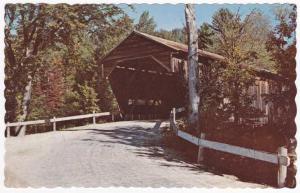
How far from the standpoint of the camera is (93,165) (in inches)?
368

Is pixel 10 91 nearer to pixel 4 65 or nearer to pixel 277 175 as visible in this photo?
pixel 4 65

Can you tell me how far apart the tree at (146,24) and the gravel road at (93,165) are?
9.60ft

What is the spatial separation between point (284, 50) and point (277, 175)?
291 centimetres

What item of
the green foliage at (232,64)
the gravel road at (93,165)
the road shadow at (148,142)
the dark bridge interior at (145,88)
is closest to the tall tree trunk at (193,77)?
the green foliage at (232,64)

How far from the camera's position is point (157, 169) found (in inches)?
359

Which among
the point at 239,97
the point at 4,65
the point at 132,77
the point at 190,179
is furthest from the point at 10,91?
the point at 132,77

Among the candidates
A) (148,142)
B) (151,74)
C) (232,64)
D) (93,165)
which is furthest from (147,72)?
(93,165)

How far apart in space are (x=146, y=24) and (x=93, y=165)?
361 cm

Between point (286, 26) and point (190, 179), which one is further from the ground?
point (286, 26)

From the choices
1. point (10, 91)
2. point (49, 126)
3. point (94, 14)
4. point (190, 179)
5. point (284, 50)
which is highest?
point (94, 14)

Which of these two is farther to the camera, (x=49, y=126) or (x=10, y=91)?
(x=49, y=126)

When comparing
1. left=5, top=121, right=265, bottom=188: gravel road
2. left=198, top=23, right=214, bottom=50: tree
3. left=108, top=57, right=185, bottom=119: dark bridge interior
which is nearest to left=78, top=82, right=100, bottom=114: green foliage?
left=5, top=121, right=265, bottom=188: gravel road

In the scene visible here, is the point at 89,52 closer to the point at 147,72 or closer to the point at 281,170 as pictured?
the point at 147,72

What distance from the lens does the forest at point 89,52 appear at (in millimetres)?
9664
